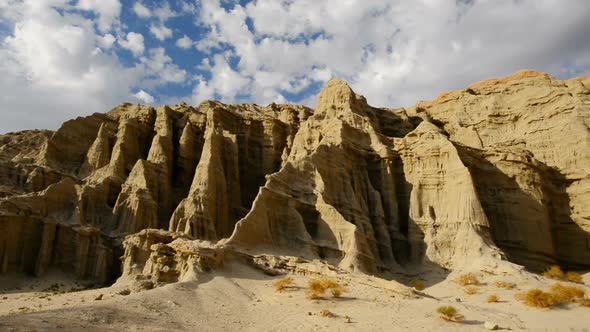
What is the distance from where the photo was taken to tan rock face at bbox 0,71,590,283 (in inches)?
1444

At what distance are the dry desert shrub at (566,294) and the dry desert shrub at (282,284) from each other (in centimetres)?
1364

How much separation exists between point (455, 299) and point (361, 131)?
75.9 feet

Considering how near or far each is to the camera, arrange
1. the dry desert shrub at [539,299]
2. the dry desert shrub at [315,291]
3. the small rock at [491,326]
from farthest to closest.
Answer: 1. the dry desert shrub at [539,299]
2. the dry desert shrub at [315,291]
3. the small rock at [491,326]

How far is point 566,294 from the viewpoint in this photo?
28.0m

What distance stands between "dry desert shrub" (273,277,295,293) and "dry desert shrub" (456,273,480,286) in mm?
12088

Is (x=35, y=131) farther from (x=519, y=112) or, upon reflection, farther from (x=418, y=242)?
(x=519, y=112)

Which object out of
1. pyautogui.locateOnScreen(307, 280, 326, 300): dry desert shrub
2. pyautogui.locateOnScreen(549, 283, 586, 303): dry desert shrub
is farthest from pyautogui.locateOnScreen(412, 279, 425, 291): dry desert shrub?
pyautogui.locateOnScreen(307, 280, 326, 300): dry desert shrub

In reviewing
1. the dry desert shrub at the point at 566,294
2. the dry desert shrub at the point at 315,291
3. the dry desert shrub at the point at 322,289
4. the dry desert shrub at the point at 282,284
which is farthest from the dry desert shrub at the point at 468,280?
the dry desert shrub at the point at 282,284

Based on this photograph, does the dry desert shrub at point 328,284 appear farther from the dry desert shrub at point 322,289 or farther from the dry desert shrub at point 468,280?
the dry desert shrub at point 468,280

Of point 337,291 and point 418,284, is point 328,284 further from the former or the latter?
point 418,284

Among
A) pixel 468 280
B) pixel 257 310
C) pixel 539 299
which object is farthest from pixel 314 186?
pixel 539 299

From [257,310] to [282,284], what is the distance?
3246mm

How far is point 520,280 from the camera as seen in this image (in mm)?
32000

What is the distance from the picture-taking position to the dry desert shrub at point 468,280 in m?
32.7
